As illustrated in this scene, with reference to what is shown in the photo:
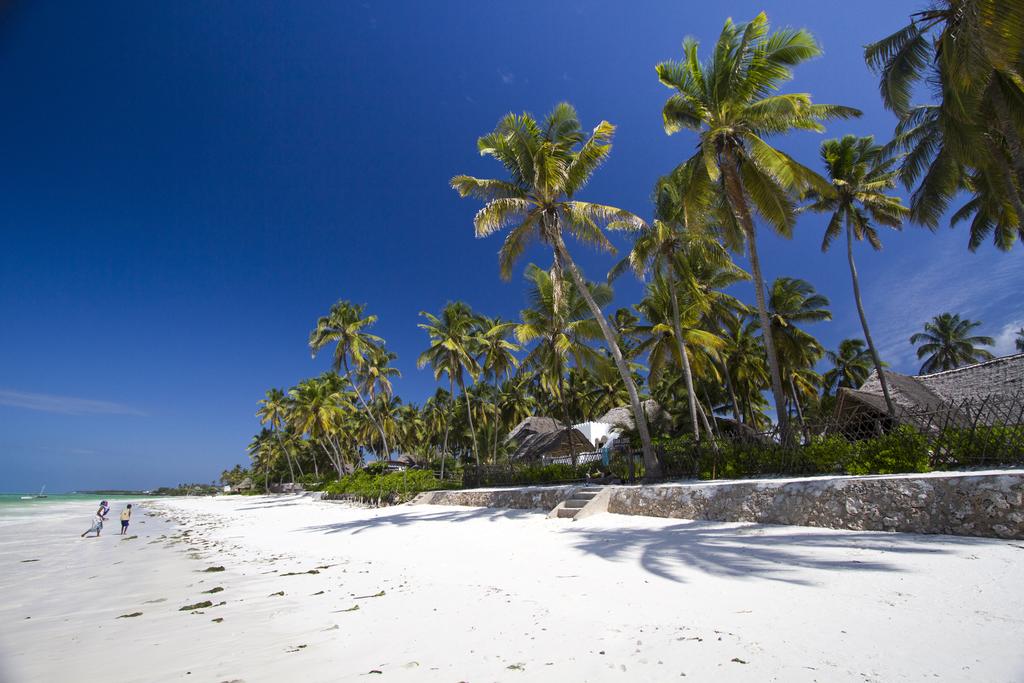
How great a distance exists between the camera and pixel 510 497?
14.5 metres

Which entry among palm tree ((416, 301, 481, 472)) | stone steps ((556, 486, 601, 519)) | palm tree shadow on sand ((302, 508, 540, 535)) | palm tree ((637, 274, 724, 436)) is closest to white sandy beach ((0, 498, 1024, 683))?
stone steps ((556, 486, 601, 519))

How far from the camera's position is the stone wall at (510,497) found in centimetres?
1268

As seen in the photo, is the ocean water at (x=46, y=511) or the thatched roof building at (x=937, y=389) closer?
the thatched roof building at (x=937, y=389)

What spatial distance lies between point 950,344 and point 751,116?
44711 millimetres

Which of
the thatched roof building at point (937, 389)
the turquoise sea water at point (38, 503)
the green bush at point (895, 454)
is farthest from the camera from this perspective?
the turquoise sea water at point (38, 503)

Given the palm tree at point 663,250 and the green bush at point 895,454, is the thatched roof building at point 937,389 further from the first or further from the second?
the green bush at point 895,454

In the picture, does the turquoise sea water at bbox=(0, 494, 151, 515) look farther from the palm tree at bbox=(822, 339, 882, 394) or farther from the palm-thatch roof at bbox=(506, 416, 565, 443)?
the palm tree at bbox=(822, 339, 882, 394)

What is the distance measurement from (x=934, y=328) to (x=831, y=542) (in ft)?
167

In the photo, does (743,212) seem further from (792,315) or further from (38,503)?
(38,503)

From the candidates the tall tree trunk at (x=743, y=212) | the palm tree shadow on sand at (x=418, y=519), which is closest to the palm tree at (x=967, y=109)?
the tall tree trunk at (x=743, y=212)

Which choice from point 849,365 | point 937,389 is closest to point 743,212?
point 937,389

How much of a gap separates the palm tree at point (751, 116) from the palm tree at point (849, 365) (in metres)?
32.8

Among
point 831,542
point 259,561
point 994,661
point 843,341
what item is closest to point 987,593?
point 994,661

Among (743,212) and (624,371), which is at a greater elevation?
(743,212)
